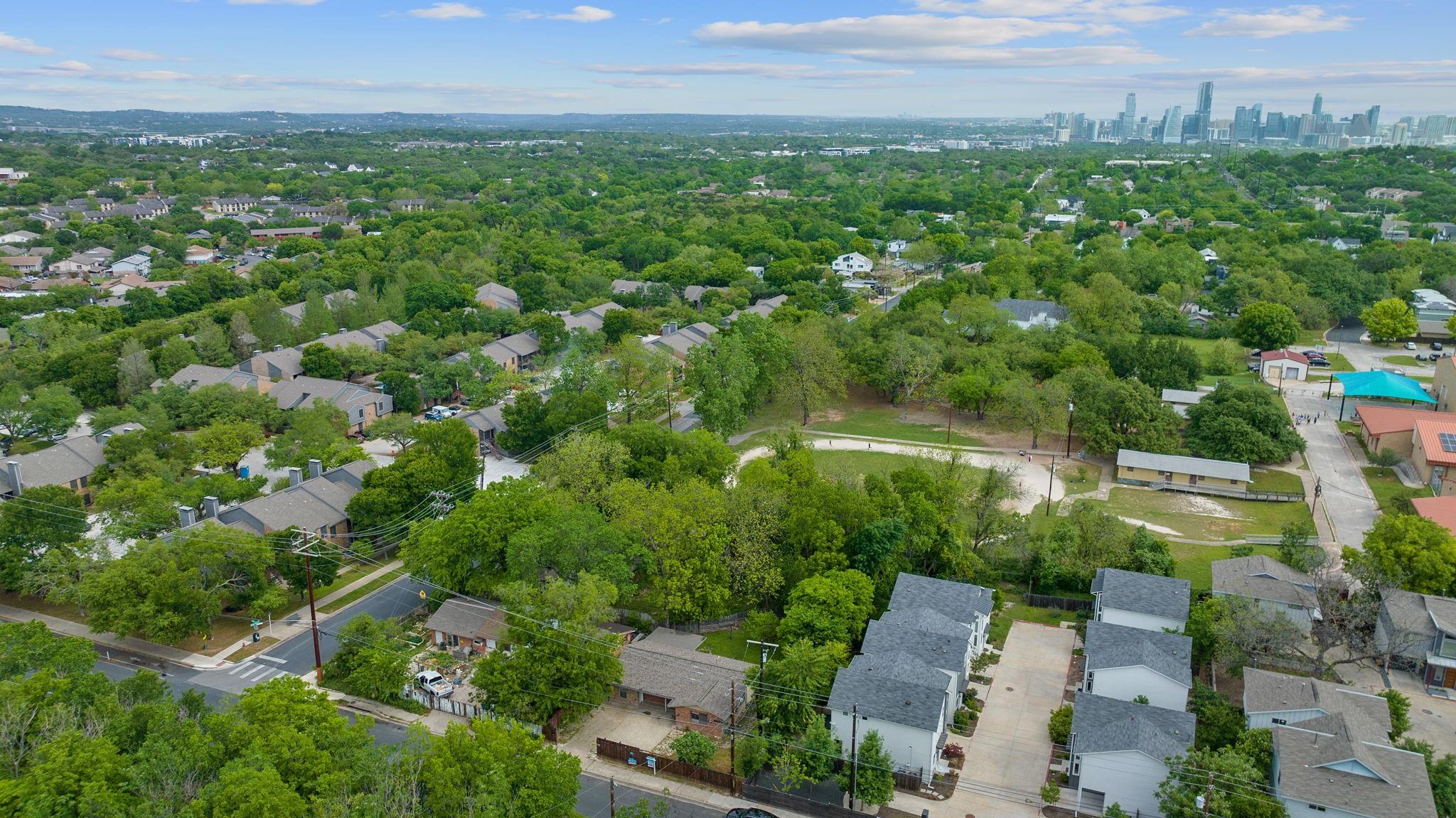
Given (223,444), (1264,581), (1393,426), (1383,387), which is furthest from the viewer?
(1383,387)

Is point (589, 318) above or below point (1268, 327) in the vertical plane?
below

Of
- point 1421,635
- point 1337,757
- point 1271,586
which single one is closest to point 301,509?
point 1337,757

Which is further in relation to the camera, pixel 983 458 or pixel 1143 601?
pixel 983 458

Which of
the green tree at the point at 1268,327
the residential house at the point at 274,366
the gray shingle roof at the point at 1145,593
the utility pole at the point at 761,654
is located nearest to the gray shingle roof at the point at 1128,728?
the gray shingle roof at the point at 1145,593

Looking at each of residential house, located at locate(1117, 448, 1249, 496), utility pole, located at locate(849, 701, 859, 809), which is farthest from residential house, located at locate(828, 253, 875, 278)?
utility pole, located at locate(849, 701, 859, 809)

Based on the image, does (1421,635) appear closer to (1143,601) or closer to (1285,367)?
(1143,601)

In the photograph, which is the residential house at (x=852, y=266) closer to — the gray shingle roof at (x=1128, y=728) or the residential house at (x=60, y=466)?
the residential house at (x=60, y=466)

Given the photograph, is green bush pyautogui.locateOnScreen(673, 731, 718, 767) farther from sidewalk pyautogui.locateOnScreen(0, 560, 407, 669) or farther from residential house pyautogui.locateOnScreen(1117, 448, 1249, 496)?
residential house pyautogui.locateOnScreen(1117, 448, 1249, 496)
